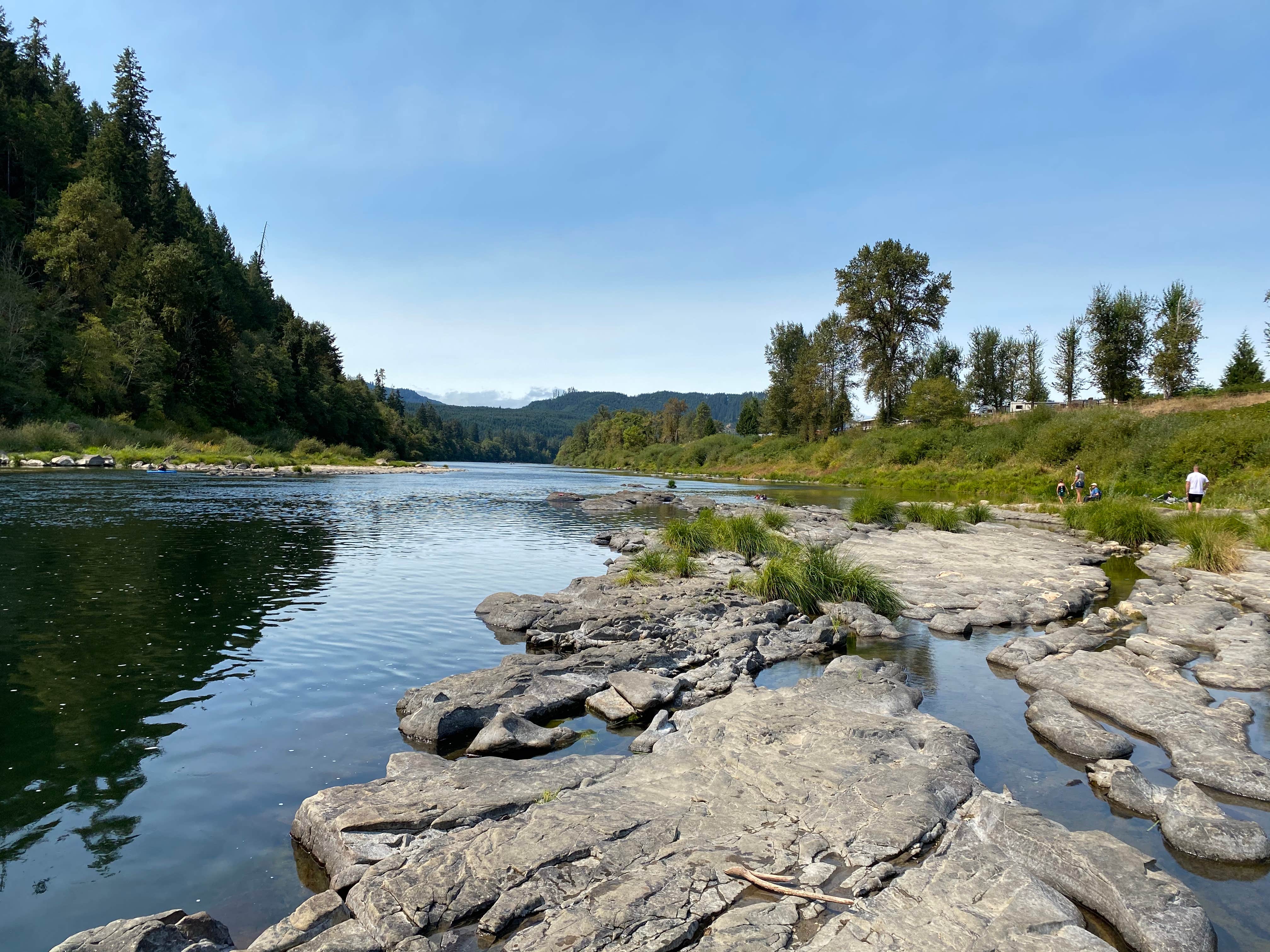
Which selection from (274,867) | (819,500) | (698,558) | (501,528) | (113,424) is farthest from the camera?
(113,424)

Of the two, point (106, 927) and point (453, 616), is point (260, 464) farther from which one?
point (106, 927)

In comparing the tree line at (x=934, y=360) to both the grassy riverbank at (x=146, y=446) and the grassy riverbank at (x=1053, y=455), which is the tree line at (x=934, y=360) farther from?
the grassy riverbank at (x=146, y=446)

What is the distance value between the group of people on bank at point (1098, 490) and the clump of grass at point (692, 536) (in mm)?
17108

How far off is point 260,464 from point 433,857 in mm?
65069

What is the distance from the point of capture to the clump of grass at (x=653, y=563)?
1491 cm

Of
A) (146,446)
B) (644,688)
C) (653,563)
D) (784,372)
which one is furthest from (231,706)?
(784,372)

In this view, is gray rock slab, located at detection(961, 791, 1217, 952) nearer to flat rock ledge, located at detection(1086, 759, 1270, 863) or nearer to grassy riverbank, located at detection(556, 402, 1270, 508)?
flat rock ledge, located at detection(1086, 759, 1270, 863)

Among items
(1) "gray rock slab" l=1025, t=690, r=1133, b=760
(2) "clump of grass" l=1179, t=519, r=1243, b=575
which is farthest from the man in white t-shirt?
(1) "gray rock slab" l=1025, t=690, r=1133, b=760

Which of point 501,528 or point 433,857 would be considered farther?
point 501,528

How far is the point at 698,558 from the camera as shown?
54.6 ft

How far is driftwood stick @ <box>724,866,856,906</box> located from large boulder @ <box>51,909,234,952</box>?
2979 mm

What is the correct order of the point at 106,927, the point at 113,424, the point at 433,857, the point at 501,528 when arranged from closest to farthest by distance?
the point at 106,927 < the point at 433,857 < the point at 501,528 < the point at 113,424

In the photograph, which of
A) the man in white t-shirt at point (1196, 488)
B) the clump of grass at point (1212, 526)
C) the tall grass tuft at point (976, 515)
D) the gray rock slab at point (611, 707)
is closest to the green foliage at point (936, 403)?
the tall grass tuft at point (976, 515)

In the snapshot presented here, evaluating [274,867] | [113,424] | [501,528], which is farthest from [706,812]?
[113,424]
